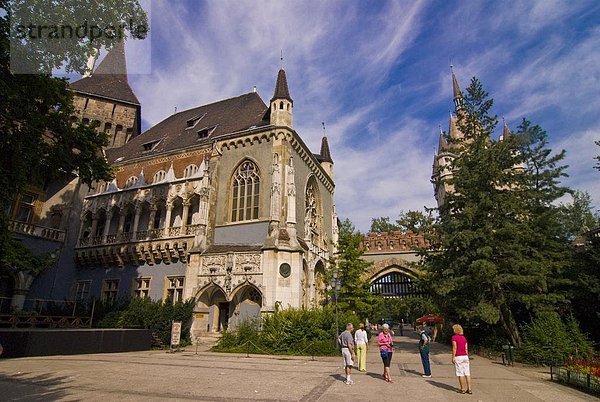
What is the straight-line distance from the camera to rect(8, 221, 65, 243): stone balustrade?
886 inches

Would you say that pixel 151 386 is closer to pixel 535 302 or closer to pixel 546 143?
pixel 535 302

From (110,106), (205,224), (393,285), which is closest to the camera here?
(205,224)

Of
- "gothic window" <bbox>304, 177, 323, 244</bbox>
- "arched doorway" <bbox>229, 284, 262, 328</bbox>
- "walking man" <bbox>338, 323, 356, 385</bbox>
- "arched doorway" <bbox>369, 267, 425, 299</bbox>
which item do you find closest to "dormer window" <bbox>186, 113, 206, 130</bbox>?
"gothic window" <bbox>304, 177, 323, 244</bbox>

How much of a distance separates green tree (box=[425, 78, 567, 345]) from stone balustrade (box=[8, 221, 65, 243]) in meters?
24.8

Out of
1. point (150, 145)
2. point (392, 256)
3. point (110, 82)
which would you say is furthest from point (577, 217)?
point (110, 82)

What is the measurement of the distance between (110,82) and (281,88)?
901 inches

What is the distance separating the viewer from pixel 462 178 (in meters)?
16.7

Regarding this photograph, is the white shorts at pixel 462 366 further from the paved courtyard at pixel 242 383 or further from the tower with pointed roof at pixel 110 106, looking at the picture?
the tower with pointed roof at pixel 110 106

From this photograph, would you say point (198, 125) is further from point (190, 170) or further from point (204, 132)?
point (190, 170)

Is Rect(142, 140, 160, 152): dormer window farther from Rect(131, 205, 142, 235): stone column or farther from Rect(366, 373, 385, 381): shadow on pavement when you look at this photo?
Rect(366, 373, 385, 381): shadow on pavement

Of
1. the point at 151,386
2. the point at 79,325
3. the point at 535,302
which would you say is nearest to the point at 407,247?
the point at 535,302

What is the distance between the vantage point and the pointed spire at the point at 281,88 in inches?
898

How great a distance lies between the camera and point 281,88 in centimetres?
2345

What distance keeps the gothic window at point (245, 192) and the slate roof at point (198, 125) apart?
10.7 ft
